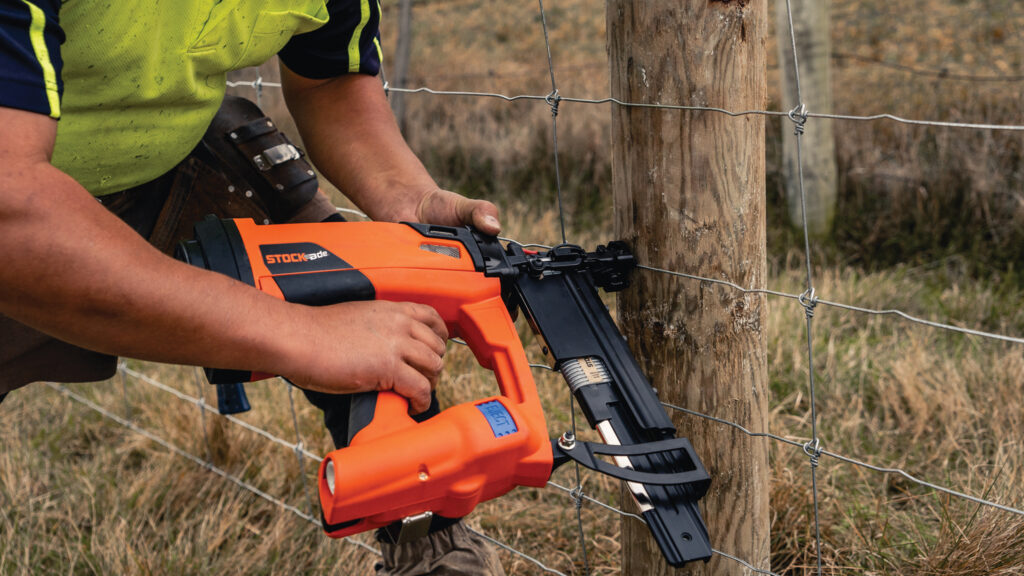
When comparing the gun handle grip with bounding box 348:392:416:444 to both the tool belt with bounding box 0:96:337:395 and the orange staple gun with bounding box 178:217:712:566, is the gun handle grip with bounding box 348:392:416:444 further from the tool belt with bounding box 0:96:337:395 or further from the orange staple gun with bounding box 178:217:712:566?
the tool belt with bounding box 0:96:337:395

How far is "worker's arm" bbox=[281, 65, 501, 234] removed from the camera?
1.62 metres

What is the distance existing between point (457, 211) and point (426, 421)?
459mm

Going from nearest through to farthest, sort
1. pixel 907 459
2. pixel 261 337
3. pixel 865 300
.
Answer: pixel 261 337 → pixel 907 459 → pixel 865 300

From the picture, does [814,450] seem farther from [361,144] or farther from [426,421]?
[361,144]

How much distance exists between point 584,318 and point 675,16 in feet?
1.65

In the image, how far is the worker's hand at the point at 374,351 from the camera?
1151 millimetres

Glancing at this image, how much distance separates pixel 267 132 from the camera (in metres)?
1.68

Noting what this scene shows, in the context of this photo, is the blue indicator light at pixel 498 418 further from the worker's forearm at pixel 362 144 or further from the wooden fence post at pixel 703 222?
the worker's forearm at pixel 362 144

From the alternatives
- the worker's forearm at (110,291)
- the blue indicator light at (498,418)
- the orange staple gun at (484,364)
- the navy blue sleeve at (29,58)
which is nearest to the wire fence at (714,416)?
the orange staple gun at (484,364)

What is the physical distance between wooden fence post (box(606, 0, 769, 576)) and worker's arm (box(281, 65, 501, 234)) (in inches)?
16.3

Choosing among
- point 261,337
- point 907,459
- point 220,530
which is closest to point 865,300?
point 907,459

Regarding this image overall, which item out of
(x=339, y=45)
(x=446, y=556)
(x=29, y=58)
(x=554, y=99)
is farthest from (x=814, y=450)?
(x=29, y=58)

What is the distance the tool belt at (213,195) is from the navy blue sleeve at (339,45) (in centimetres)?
16

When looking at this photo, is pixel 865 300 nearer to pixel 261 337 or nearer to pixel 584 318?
pixel 584 318
